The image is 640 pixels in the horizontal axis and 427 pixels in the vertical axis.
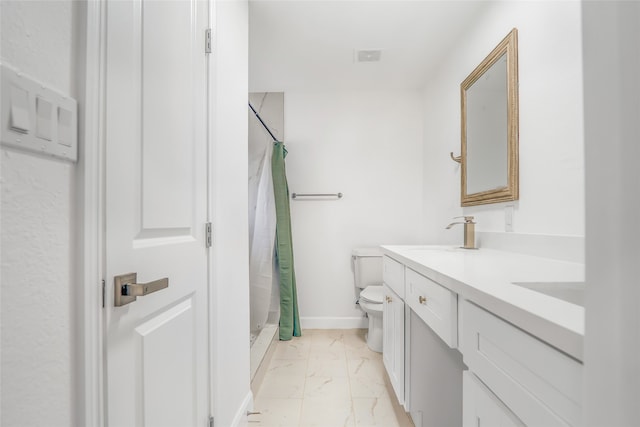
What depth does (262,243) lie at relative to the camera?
93.0 inches

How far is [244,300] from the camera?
1489 mm

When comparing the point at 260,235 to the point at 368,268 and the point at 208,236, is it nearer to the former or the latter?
the point at 368,268

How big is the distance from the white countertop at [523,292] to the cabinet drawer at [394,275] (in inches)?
8.0

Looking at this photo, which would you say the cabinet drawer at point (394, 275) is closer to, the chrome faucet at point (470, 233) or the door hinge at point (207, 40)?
the chrome faucet at point (470, 233)

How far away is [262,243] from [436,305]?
1.67 metres

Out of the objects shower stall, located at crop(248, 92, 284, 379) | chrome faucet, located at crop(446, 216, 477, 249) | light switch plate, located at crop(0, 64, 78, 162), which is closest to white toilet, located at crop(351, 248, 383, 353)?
shower stall, located at crop(248, 92, 284, 379)

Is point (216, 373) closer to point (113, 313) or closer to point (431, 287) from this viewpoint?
point (113, 313)

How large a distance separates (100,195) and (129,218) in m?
0.10

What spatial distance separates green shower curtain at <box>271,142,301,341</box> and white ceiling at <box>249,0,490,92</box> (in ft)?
2.19

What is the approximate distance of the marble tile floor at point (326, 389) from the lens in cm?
150

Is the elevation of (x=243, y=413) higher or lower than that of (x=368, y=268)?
lower

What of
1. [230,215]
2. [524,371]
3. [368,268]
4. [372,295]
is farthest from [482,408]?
[368,268]

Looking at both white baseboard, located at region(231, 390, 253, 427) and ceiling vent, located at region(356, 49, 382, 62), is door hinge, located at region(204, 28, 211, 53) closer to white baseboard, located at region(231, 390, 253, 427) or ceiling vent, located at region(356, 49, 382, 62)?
ceiling vent, located at region(356, 49, 382, 62)

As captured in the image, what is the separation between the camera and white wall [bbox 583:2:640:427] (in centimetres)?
26
